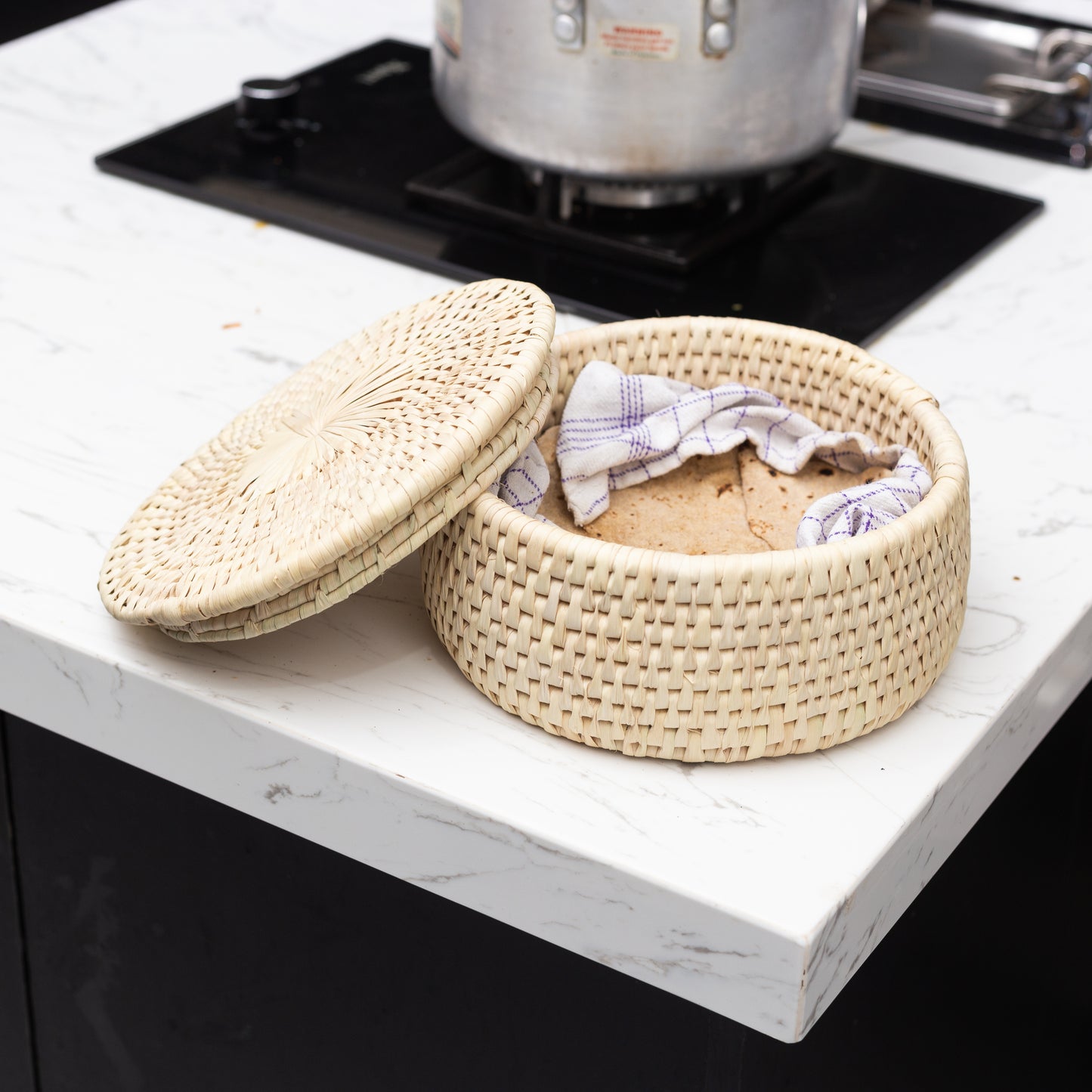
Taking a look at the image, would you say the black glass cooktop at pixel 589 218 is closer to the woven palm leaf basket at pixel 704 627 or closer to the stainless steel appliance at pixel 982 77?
the stainless steel appliance at pixel 982 77

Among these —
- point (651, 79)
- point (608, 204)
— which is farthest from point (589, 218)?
point (651, 79)

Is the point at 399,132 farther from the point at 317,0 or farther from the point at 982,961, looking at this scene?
the point at 982,961

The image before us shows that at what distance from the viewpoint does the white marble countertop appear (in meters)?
0.59

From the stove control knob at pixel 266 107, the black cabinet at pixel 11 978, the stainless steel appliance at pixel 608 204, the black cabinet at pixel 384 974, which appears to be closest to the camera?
the black cabinet at pixel 384 974

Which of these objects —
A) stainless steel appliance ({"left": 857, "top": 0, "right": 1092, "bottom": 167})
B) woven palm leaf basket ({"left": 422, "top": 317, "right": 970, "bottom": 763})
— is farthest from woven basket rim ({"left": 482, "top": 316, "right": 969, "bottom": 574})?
stainless steel appliance ({"left": 857, "top": 0, "right": 1092, "bottom": 167})

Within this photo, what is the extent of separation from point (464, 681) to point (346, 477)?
0.39ft

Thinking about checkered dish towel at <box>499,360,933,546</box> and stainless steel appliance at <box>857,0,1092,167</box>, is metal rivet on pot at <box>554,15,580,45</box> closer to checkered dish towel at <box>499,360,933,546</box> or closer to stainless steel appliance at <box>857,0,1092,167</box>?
checkered dish towel at <box>499,360,933,546</box>

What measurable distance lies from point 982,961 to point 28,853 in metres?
0.58

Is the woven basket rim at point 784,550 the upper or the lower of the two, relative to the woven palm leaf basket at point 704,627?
upper

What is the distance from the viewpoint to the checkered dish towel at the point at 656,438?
723mm

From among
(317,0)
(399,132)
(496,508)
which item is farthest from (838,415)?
(317,0)

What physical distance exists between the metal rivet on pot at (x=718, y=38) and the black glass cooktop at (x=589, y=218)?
153 mm

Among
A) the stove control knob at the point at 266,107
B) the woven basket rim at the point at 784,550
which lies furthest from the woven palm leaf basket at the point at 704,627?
the stove control knob at the point at 266,107

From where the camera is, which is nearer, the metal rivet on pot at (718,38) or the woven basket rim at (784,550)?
the woven basket rim at (784,550)
